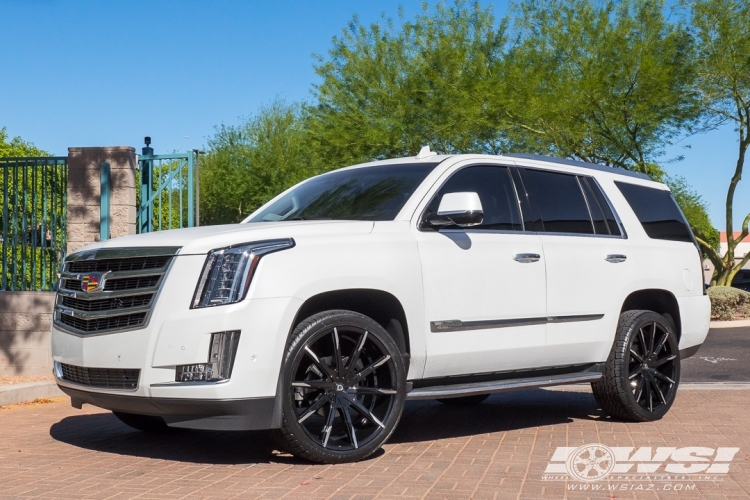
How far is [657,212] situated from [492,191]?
2203 millimetres

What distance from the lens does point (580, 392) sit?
10.9 m

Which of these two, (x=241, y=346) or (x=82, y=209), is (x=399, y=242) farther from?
(x=82, y=209)

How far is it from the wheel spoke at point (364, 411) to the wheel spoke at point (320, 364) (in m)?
0.18

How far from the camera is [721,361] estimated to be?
15.1 meters

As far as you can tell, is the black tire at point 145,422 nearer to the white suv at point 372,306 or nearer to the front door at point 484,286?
the white suv at point 372,306

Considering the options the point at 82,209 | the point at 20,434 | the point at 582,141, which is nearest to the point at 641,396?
the point at 20,434

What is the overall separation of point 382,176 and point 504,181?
0.93m

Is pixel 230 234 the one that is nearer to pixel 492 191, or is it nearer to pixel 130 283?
pixel 130 283

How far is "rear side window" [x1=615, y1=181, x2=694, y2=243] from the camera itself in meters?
8.78

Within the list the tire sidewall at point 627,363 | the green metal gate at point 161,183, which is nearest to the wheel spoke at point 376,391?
the tire sidewall at point 627,363

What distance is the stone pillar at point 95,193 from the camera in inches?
494

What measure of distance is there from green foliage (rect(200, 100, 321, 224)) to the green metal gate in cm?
4267

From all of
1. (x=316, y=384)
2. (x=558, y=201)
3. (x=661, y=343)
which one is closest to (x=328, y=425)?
(x=316, y=384)

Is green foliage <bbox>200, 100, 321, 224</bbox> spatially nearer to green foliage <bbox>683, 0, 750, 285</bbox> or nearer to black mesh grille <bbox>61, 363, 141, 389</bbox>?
green foliage <bbox>683, 0, 750, 285</bbox>
